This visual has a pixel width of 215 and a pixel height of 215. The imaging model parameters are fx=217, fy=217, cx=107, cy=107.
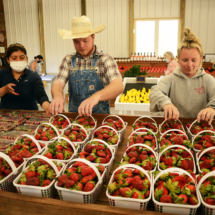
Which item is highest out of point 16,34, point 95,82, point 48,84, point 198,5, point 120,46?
point 198,5

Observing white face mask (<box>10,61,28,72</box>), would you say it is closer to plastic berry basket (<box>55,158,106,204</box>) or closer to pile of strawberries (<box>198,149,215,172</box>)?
plastic berry basket (<box>55,158,106,204</box>)

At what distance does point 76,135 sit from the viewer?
1420 mm

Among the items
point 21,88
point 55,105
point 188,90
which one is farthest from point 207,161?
point 21,88

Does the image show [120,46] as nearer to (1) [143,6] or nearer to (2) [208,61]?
(1) [143,6]

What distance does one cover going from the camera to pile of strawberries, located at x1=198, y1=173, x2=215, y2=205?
829 millimetres

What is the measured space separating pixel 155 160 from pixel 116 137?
1.16 feet

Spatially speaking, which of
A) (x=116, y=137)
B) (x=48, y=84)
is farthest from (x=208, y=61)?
(x=116, y=137)

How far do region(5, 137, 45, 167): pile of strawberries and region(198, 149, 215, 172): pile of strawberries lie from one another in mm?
879

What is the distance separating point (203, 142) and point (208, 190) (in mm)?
447

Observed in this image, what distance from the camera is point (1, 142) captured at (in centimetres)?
148

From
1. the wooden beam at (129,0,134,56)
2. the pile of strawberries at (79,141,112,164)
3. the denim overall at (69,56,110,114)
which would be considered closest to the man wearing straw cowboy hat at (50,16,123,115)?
the denim overall at (69,56,110,114)

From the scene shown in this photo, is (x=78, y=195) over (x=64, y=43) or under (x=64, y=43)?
under

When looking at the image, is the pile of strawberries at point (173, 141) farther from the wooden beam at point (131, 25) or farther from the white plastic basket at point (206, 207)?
the wooden beam at point (131, 25)

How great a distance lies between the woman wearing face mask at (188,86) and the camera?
1.74 m
